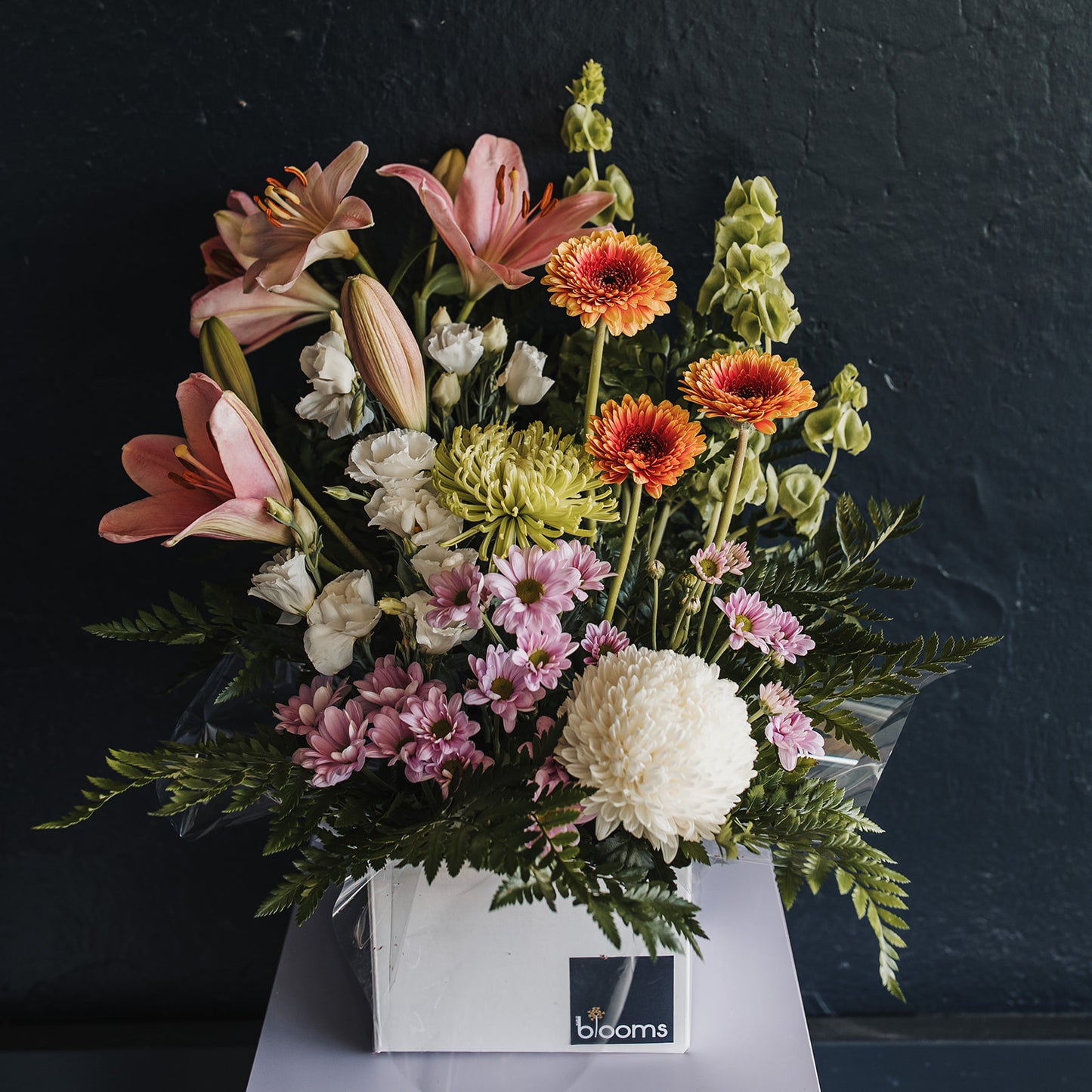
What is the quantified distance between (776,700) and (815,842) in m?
0.11

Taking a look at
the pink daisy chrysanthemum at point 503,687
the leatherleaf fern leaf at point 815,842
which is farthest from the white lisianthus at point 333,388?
the leatherleaf fern leaf at point 815,842

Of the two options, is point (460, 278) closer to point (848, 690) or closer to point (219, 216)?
point (219, 216)

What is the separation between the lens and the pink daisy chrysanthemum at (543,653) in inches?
24.5

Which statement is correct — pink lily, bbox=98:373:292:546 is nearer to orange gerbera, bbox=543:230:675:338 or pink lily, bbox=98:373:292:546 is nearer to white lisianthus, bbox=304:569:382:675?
white lisianthus, bbox=304:569:382:675

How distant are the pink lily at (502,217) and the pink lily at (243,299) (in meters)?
0.13

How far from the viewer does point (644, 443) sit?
0.64 m

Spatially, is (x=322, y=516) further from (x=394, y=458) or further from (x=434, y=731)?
(x=434, y=731)

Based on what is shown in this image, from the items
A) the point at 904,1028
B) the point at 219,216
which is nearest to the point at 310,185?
the point at 219,216

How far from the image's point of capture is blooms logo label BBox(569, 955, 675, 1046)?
0.76m

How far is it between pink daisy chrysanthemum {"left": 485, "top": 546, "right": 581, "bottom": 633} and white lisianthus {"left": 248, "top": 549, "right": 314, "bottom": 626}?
0.16 metres

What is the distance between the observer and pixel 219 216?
0.82m

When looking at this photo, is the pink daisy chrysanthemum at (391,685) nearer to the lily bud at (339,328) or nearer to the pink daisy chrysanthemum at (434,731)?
the pink daisy chrysanthemum at (434,731)

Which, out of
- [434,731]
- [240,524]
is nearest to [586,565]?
[434,731]

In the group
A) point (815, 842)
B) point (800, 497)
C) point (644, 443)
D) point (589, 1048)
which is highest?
point (800, 497)
